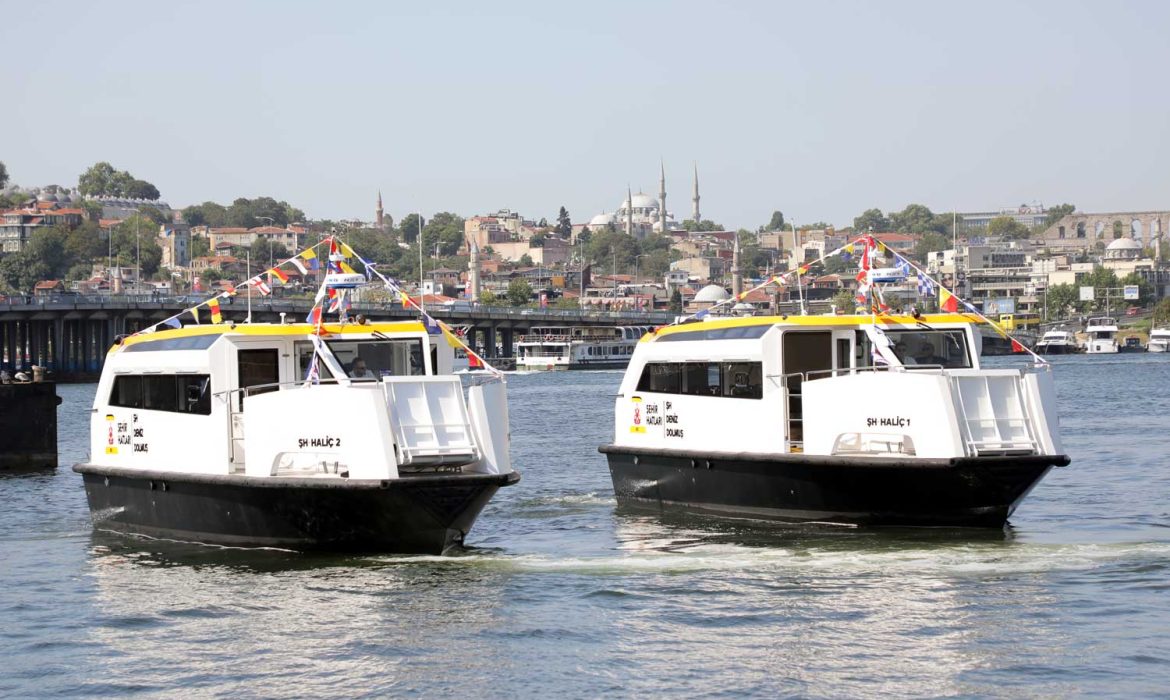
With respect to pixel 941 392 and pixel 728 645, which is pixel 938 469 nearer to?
pixel 941 392

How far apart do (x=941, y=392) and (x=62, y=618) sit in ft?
35.8

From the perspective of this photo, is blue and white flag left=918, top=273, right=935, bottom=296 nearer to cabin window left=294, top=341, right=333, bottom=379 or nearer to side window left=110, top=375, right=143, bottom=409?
cabin window left=294, top=341, right=333, bottom=379

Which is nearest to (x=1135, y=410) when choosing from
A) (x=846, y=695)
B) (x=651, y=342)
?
(x=651, y=342)

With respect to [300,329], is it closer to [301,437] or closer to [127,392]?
[301,437]

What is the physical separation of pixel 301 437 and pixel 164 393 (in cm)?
347

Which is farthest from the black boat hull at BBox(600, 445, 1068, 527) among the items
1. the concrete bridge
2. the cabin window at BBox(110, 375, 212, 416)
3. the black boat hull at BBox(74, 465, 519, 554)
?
the concrete bridge

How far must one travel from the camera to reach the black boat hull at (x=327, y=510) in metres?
21.3

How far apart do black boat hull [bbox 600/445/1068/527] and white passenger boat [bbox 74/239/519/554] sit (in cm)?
432

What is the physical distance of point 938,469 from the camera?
74.1 feet

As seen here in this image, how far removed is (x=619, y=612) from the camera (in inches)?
755

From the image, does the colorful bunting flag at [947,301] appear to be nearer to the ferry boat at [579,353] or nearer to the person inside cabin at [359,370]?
the person inside cabin at [359,370]

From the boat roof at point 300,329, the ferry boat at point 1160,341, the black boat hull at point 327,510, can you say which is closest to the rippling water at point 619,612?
the black boat hull at point 327,510

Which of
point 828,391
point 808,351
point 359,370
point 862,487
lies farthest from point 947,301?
point 359,370

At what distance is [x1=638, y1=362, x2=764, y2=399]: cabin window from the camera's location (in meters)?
25.5
